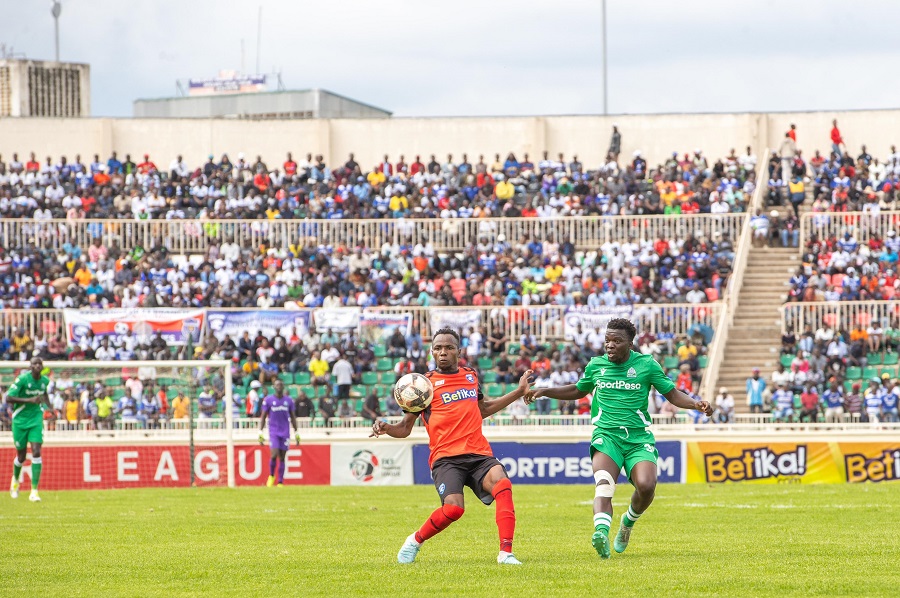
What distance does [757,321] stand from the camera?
35094 mm

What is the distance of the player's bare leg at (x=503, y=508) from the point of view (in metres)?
10.2

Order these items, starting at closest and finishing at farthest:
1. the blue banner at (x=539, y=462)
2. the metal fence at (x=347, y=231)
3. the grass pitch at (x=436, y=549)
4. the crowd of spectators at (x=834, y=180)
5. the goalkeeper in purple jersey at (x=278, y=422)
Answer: the grass pitch at (x=436, y=549)
the goalkeeper in purple jersey at (x=278, y=422)
the blue banner at (x=539, y=462)
the metal fence at (x=347, y=231)
the crowd of spectators at (x=834, y=180)

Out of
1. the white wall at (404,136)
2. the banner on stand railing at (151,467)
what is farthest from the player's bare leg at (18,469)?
the white wall at (404,136)

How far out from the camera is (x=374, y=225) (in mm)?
39344

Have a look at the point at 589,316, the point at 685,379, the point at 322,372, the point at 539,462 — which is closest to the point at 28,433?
the point at 539,462

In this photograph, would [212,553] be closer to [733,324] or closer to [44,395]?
[44,395]

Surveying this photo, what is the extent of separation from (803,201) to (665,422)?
13521 mm

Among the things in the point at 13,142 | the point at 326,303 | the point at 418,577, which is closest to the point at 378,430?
the point at 418,577

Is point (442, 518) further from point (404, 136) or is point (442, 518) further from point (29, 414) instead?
point (404, 136)

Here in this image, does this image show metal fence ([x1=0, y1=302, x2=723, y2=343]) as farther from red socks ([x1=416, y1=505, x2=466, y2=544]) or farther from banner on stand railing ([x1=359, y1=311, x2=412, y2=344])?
red socks ([x1=416, y1=505, x2=466, y2=544])

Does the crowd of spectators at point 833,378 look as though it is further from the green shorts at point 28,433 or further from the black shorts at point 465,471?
the black shorts at point 465,471

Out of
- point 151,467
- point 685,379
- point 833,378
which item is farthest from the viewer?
point 685,379

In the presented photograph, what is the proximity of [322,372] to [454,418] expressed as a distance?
2189 centimetres

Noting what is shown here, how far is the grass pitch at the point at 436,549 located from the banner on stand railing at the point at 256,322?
45.6 feet
